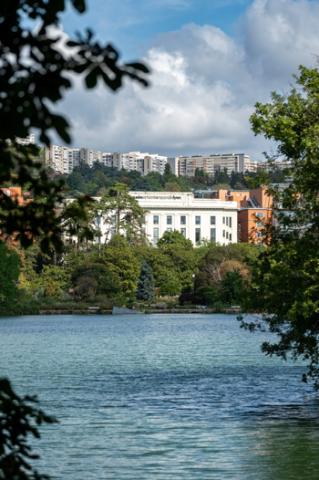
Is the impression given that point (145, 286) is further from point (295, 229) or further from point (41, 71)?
point (41, 71)

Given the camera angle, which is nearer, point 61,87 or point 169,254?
point 61,87

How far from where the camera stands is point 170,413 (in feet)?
67.5

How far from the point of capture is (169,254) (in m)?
110

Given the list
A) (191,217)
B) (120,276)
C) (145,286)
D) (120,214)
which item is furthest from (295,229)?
(191,217)

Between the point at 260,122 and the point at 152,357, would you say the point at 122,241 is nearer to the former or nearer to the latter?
the point at 152,357

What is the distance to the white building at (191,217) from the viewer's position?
15575 centimetres

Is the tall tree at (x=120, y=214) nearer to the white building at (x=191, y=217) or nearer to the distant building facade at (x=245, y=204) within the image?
the distant building facade at (x=245, y=204)

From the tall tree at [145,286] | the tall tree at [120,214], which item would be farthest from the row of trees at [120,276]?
the tall tree at [120,214]

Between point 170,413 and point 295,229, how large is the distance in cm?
431

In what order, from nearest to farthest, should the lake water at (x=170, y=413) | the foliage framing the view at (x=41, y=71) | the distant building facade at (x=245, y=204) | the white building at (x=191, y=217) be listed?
the foliage framing the view at (x=41, y=71) < the lake water at (x=170, y=413) < the distant building facade at (x=245, y=204) < the white building at (x=191, y=217)

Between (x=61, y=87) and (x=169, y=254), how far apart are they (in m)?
106

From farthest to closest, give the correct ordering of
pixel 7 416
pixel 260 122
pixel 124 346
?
pixel 124 346 < pixel 260 122 < pixel 7 416

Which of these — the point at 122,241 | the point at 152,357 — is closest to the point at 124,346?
the point at 152,357

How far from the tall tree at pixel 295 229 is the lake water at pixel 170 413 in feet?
6.46
